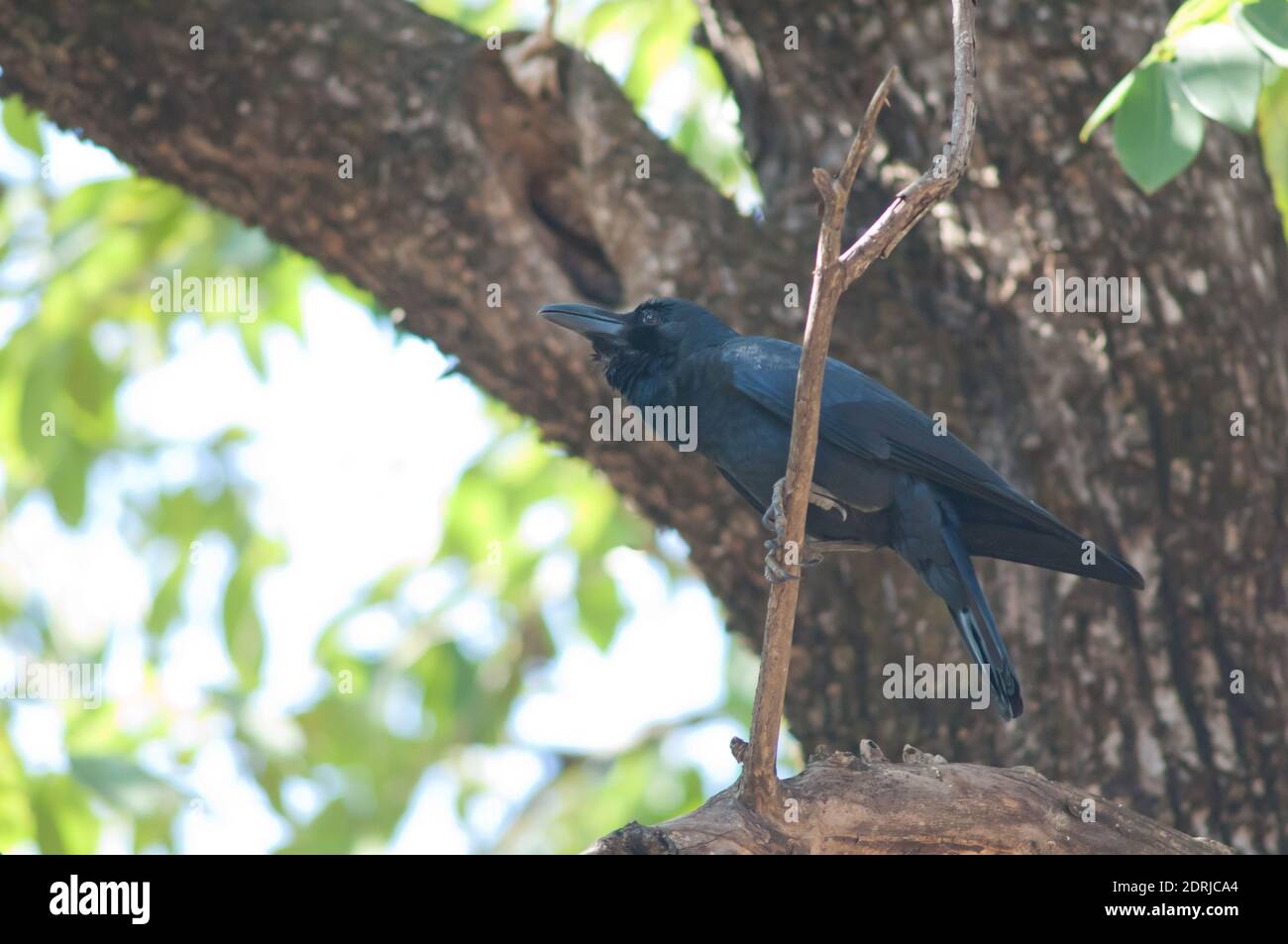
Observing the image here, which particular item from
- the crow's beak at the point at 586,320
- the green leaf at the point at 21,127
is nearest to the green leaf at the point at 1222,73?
the crow's beak at the point at 586,320

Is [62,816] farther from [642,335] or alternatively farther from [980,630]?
[980,630]

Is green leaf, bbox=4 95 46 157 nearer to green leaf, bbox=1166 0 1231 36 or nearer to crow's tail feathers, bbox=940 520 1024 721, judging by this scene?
crow's tail feathers, bbox=940 520 1024 721

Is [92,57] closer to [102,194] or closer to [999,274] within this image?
[102,194]

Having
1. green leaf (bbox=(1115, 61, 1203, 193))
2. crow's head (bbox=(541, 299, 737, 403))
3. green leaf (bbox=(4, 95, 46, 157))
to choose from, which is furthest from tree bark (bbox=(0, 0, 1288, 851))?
green leaf (bbox=(1115, 61, 1203, 193))

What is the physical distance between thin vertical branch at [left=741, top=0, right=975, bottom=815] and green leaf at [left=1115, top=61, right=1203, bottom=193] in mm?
542

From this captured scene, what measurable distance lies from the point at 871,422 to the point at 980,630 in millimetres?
653

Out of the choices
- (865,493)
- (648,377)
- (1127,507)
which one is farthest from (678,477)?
(1127,507)

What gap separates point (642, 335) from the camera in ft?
13.2

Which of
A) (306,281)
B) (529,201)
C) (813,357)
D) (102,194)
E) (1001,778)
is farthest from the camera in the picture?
(306,281)

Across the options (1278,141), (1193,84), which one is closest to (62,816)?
(1193,84)

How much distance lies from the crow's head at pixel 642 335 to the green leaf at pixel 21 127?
226 centimetres

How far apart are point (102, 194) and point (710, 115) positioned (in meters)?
2.65

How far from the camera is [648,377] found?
4090 mm

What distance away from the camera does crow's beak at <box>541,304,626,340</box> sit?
397 cm
